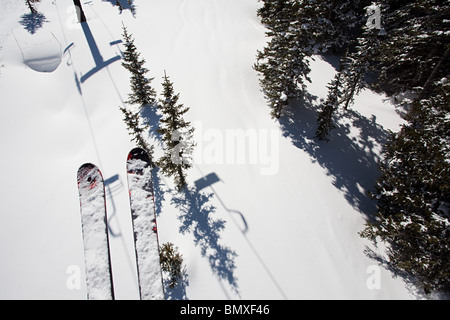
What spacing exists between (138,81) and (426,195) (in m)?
19.0

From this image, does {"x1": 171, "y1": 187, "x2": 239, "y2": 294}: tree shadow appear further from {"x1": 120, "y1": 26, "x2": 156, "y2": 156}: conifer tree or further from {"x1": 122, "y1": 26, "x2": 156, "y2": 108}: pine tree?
{"x1": 122, "y1": 26, "x2": 156, "y2": 108}: pine tree

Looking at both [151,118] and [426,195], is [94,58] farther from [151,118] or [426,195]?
[426,195]

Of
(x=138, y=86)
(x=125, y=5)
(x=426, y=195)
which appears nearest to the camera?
(x=426, y=195)

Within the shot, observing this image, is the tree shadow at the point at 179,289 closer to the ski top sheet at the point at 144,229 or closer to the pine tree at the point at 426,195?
the ski top sheet at the point at 144,229

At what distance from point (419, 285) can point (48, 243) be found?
1964cm

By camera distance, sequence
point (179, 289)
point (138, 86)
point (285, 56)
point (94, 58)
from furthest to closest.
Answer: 1. point (94, 58)
2. point (138, 86)
3. point (285, 56)
4. point (179, 289)

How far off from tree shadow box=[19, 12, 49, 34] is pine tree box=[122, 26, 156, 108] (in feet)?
57.3

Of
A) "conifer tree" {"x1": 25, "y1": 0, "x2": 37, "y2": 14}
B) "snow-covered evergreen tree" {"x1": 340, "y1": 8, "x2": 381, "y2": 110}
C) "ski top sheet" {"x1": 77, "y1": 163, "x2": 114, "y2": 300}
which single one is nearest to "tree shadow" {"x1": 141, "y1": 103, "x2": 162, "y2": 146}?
"ski top sheet" {"x1": 77, "y1": 163, "x2": 114, "y2": 300}

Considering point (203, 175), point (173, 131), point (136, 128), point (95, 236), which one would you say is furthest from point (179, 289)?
point (136, 128)

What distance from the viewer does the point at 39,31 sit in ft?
77.8

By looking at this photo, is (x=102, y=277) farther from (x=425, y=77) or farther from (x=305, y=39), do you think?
(x=425, y=77)

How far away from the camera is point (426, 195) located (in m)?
8.56

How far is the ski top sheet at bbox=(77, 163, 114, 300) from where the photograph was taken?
277 inches

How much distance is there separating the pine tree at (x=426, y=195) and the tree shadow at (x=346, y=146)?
3.06m
